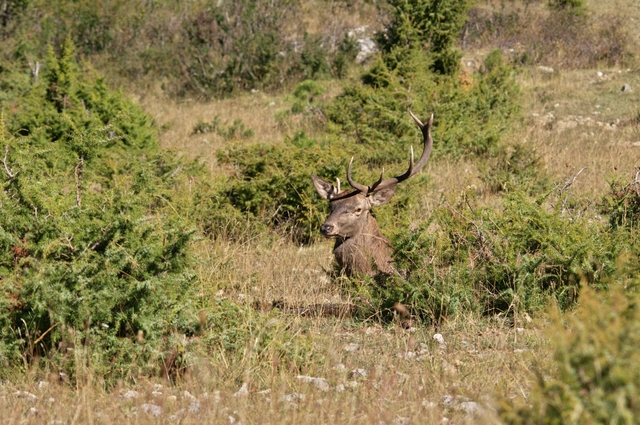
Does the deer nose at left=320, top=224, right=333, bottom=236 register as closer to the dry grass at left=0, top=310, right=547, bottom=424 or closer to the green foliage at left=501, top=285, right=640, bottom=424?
the dry grass at left=0, top=310, right=547, bottom=424

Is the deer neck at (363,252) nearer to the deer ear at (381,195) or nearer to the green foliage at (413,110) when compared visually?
the deer ear at (381,195)

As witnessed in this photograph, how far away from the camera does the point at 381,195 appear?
806 centimetres

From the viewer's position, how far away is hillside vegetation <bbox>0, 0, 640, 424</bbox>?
4422 mm

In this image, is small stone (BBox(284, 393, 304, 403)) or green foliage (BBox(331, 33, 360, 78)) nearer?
small stone (BBox(284, 393, 304, 403))

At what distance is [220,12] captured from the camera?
22359 mm

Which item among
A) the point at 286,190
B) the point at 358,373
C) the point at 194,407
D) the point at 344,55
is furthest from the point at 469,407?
the point at 344,55

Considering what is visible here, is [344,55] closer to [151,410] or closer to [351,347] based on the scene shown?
[351,347]

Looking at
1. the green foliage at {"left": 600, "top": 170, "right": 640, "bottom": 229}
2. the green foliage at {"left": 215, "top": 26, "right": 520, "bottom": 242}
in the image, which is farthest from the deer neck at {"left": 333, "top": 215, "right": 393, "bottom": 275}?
the green foliage at {"left": 600, "top": 170, "right": 640, "bottom": 229}

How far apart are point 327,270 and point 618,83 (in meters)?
10.7

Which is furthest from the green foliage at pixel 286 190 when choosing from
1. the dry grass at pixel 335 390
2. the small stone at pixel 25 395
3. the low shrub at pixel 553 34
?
the low shrub at pixel 553 34

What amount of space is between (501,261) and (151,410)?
3.40m

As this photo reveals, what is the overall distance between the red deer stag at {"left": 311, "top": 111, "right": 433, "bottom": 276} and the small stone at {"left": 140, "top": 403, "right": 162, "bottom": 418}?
10.7ft

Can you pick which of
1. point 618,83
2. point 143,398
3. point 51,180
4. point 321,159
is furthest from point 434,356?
point 618,83

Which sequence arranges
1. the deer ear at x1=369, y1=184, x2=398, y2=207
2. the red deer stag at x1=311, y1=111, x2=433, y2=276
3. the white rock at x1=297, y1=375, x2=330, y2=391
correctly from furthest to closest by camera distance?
the deer ear at x1=369, y1=184, x2=398, y2=207 → the red deer stag at x1=311, y1=111, x2=433, y2=276 → the white rock at x1=297, y1=375, x2=330, y2=391
